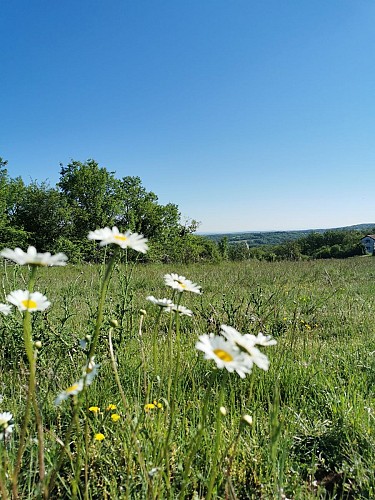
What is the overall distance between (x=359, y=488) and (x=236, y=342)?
1151 mm

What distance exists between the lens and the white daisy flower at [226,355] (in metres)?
0.73

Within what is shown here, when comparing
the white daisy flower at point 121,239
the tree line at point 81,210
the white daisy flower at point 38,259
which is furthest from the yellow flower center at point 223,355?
the tree line at point 81,210

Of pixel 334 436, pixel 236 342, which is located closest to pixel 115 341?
pixel 334 436

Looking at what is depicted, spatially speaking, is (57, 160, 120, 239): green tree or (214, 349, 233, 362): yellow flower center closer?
(214, 349, 233, 362): yellow flower center

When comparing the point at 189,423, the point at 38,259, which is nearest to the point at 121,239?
the point at 38,259

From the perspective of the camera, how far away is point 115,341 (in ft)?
8.57

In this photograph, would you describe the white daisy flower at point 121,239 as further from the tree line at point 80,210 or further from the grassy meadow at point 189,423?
the tree line at point 80,210

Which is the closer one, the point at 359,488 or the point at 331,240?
the point at 359,488

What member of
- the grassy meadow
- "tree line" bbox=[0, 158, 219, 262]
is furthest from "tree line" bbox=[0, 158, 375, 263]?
the grassy meadow

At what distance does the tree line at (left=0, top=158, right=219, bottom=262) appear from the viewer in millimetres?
28781

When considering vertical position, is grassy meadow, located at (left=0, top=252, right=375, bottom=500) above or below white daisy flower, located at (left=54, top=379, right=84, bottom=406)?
below

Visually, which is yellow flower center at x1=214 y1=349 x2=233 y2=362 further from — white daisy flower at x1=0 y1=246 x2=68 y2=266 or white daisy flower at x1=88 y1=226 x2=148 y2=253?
white daisy flower at x1=0 y1=246 x2=68 y2=266

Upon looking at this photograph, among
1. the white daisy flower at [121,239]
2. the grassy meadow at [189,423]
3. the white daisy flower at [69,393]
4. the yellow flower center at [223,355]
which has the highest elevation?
the white daisy flower at [121,239]

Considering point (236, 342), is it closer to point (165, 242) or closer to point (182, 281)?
point (182, 281)
